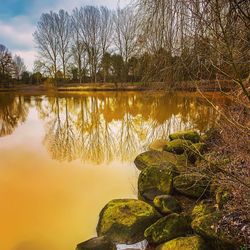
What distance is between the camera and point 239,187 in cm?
327

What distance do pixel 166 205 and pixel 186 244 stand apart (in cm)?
106

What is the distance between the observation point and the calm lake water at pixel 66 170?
397 cm

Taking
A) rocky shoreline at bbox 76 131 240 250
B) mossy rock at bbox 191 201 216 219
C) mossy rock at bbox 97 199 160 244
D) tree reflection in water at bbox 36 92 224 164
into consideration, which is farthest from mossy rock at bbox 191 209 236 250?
tree reflection in water at bbox 36 92 224 164

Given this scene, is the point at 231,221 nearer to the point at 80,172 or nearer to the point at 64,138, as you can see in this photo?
the point at 80,172

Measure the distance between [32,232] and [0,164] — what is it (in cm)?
335

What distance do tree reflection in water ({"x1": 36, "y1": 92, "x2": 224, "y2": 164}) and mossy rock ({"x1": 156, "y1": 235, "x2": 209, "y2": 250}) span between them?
252cm

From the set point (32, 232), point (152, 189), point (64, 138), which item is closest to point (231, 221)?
point (152, 189)

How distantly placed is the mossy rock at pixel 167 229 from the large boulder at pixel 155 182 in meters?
1.14

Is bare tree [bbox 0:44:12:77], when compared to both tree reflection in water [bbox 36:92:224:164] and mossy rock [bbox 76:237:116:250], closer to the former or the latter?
tree reflection in water [bbox 36:92:224:164]

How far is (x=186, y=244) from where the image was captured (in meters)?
3.08

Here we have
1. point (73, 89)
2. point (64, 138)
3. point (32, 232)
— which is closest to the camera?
point (32, 232)

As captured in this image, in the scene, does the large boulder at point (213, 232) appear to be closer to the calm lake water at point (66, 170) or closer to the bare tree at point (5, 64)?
the calm lake water at point (66, 170)

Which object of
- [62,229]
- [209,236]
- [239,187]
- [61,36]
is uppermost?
[61,36]

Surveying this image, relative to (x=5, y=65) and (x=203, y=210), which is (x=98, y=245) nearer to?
(x=203, y=210)
